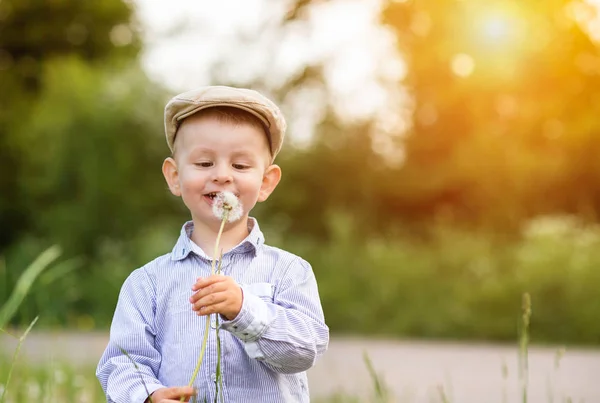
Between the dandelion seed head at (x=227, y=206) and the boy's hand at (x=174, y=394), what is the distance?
0.40 m

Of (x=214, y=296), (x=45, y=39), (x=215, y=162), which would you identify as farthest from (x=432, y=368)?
(x=45, y=39)

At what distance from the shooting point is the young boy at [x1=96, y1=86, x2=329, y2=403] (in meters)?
2.03

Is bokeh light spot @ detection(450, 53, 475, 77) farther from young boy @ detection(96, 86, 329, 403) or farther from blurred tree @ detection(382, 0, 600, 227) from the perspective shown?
young boy @ detection(96, 86, 329, 403)

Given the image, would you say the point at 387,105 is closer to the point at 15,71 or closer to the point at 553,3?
the point at 553,3

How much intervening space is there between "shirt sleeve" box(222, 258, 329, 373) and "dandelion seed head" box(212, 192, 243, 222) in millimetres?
176

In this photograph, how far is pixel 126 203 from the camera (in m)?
10.9

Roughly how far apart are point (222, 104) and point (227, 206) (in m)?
0.25

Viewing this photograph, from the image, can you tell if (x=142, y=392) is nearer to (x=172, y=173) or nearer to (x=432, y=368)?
(x=172, y=173)

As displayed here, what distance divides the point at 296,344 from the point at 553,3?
1438 centimetres

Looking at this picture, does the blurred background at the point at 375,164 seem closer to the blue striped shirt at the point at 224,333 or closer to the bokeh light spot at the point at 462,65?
the bokeh light spot at the point at 462,65

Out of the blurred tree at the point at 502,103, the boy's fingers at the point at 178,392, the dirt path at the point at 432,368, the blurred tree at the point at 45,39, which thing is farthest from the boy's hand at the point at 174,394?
the blurred tree at the point at 45,39

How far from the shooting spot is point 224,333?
2.08 meters

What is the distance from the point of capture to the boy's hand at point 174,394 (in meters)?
1.89

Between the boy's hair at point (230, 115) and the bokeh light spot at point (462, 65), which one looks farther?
the bokeh light spot at point (462, 65)
